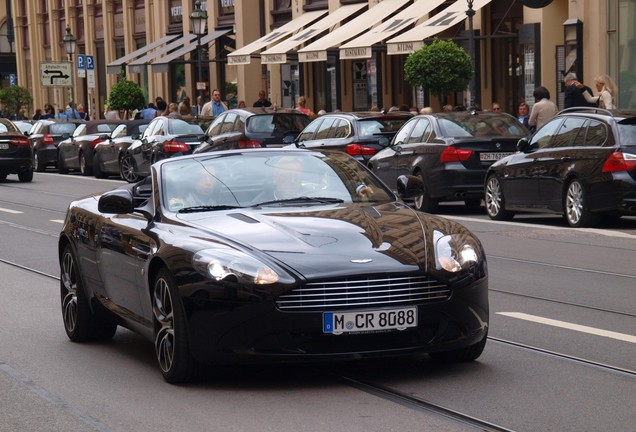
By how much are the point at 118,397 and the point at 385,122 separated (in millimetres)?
17396

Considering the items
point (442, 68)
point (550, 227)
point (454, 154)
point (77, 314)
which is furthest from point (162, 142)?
point (77, 314)

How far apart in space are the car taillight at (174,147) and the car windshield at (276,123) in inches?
115

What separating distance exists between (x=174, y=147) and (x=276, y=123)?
3.21 m

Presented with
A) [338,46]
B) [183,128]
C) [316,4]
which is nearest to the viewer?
[183,128]

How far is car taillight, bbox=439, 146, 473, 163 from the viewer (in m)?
21.1

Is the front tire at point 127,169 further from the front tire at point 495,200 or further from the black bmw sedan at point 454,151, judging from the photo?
the front tire at point 495,200

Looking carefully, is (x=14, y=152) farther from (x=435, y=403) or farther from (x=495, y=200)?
(x=435, y=403)

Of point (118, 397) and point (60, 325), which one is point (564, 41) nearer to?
point (60, 325)

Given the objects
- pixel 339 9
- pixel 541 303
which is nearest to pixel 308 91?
pixel 339 9

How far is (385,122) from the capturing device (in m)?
24.7

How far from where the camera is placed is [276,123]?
93.4ft

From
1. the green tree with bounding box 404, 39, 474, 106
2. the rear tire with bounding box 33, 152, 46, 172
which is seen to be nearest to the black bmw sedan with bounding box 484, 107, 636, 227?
the green tree with bounding box 404, 39, 474, 106

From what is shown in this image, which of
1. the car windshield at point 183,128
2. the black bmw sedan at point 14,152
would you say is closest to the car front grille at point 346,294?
the car windshield at point 183,128

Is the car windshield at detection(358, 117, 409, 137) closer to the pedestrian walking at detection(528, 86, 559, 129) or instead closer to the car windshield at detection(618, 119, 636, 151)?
the pedestrian walking at detection(528, 86, 559, 129)
